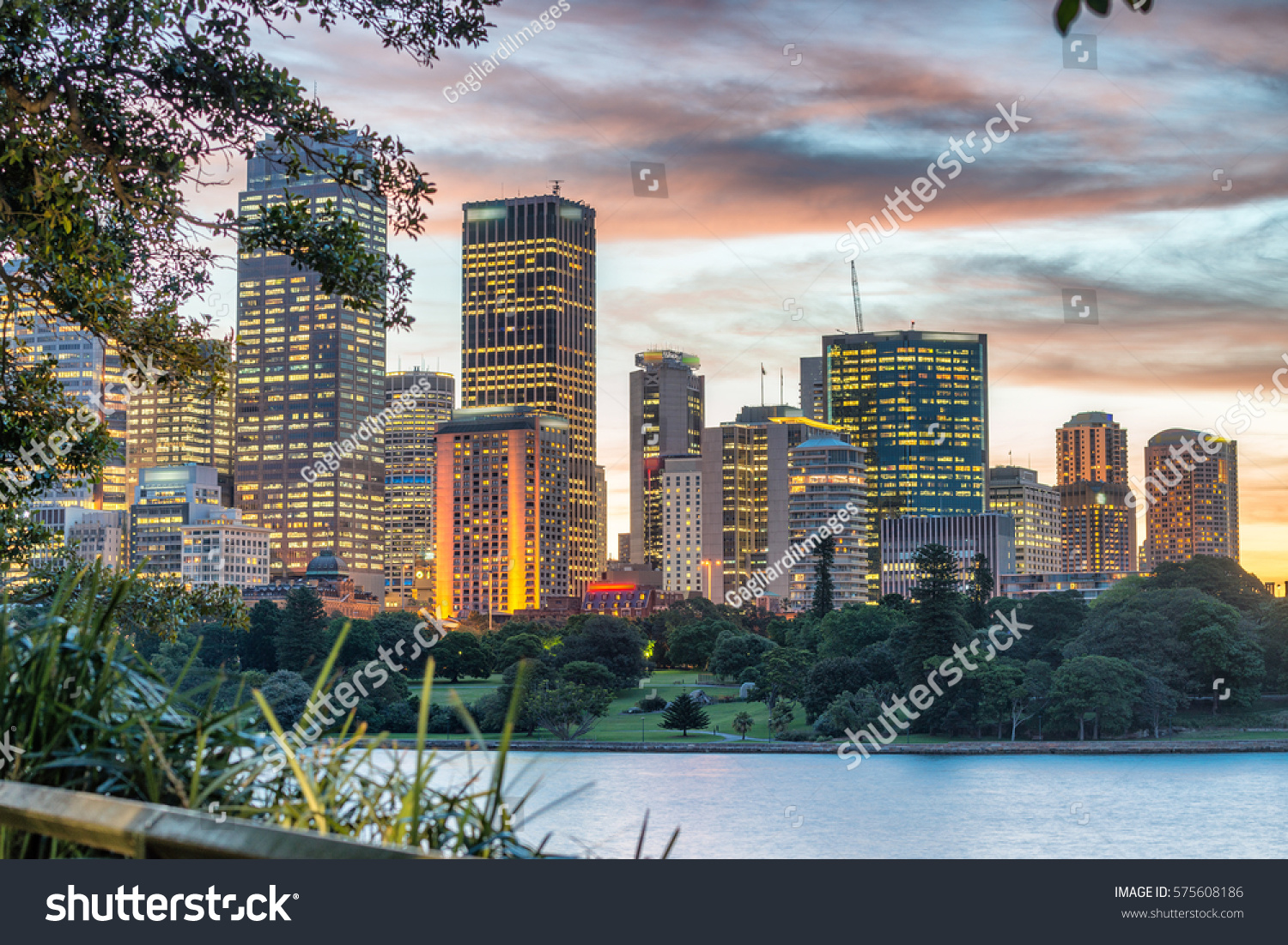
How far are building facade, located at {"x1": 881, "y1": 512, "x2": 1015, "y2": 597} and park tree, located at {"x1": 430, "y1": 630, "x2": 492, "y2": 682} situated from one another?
330 ft

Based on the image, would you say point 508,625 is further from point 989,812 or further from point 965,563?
point 965,563

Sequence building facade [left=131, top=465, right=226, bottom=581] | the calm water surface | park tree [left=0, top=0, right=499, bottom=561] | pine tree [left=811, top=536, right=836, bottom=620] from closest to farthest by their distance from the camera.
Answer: park tree [left=0, top=0, right=499, bottom=561] < the calm water surface < pine tree [left=811, top=536, right=836, bottom=620] < building facade [left=131, top=465, right=226, bottom=581]

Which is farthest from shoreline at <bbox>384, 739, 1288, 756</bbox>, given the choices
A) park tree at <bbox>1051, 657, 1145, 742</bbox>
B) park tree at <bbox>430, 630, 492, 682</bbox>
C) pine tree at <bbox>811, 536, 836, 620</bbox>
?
pine tree at <bbox>811, 536, 836, 620</bbox>

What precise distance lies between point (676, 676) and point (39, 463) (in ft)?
297

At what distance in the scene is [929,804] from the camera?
54812 millimetres

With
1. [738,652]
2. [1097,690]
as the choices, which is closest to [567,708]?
[738,652]

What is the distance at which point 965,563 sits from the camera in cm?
17500

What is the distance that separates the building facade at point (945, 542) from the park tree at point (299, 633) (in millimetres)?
111264

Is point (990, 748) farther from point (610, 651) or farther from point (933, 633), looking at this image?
point (610, 651)

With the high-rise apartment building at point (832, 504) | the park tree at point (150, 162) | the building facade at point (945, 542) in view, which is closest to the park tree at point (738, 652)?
the park tree at point (150, 162)

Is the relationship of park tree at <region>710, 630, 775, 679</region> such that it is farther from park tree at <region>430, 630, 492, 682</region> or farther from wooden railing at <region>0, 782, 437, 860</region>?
wooden railing at <region>0, 782, 437, 860</region>

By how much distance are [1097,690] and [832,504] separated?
126621 mm

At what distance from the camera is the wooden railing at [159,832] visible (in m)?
2.58

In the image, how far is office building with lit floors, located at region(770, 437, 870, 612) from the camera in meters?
189
